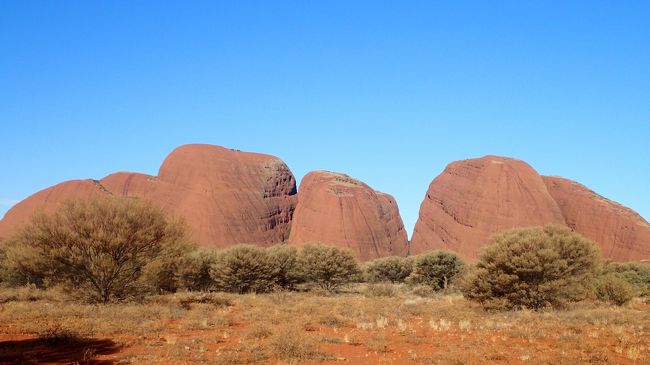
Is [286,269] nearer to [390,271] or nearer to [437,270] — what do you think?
[437,270]

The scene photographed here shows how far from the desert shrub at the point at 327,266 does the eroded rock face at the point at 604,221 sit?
1774 inches

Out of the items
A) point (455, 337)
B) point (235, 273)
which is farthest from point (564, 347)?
point (235, 273)

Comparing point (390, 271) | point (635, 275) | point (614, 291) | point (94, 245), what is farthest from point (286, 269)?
point (635, 275)

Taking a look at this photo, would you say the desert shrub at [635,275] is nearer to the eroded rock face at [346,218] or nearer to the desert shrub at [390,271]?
the desert shrub at [390,271]

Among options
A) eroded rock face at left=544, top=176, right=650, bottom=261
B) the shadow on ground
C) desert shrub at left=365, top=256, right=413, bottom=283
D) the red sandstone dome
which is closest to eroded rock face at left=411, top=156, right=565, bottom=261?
the red sandstone dome

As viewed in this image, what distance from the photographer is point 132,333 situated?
41.3ft

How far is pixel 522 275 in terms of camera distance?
1961 cm

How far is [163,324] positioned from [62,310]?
468 cm

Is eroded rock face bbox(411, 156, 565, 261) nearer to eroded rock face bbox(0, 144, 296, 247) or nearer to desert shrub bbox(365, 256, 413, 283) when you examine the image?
desert shrub bbox(365, 256, 413, 283)

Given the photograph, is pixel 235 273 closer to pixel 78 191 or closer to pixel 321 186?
pixel 321 186

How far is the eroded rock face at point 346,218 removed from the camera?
7456 centimetres

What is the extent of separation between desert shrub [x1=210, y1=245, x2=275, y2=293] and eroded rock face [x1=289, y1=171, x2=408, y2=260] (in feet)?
118

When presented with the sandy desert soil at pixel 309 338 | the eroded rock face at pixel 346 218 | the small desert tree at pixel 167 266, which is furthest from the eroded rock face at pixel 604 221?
the small desert tree at pixel 167 266

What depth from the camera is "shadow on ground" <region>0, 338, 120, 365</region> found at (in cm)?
893
